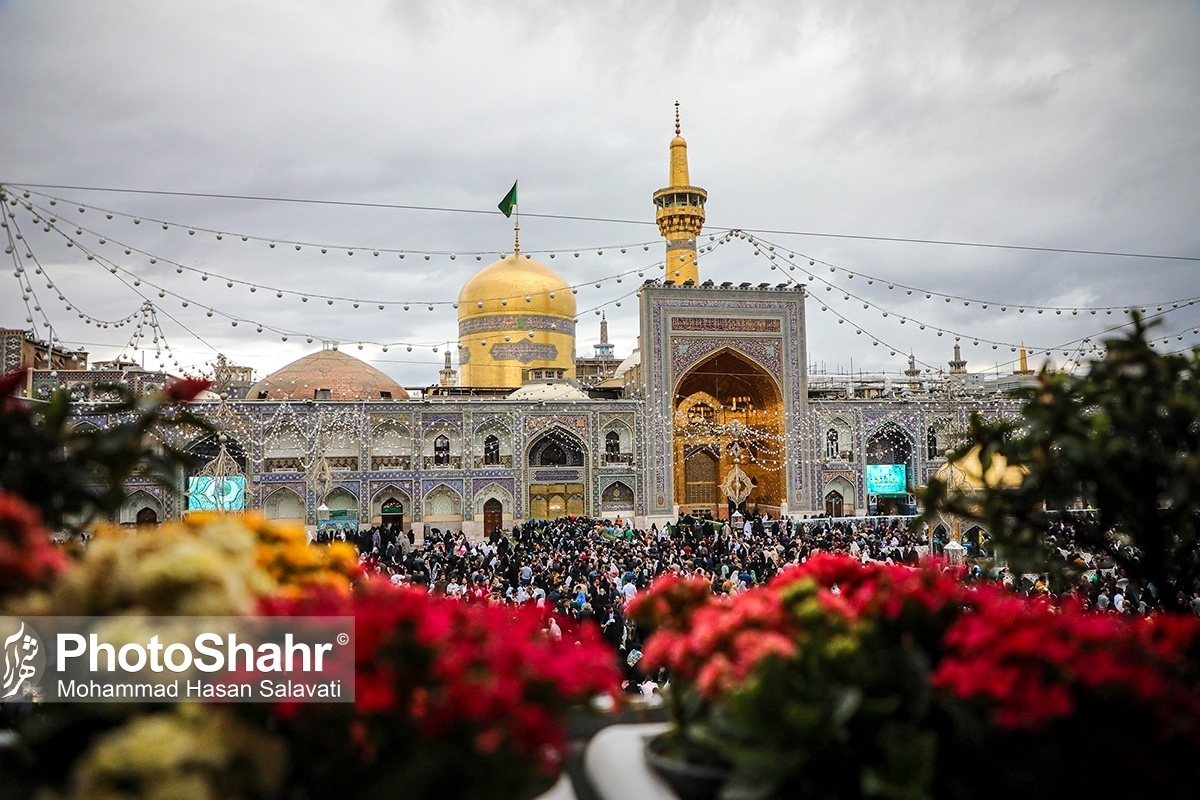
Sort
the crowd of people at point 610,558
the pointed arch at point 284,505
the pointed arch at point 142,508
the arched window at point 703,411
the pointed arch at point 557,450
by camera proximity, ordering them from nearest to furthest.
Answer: the crowd of people at point 610,558 < the pointed arch at point 142,508 < the pointed arch at point 284,505 < the pointed arch at point 557,450 < the arched window at point 703,411

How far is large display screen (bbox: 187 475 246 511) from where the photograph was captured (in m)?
23.1

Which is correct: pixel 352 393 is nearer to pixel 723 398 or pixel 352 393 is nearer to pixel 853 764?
pixel 723 398

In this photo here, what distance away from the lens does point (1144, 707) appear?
1.79 meters

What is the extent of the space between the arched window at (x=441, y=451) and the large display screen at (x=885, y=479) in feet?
49.0

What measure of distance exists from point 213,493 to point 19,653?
78.2 ft

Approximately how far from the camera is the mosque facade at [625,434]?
85.1 ft

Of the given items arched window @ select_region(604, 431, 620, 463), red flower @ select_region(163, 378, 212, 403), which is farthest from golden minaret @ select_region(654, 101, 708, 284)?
red flower @ select_region(163, 378, 212, 403)

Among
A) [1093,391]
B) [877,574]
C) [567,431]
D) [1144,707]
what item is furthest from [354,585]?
[567,431]

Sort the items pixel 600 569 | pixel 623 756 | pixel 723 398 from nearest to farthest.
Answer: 1. pixel 623 756
2. pixel 600 569
3. pixel 723 398

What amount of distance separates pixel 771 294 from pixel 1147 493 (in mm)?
27474

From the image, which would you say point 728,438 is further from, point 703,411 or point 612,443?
point 612,443

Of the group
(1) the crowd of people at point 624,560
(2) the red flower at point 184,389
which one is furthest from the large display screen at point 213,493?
(2) the red flower at point 184,389

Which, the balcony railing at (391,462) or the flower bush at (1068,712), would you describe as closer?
the flower bush at (1068,712)

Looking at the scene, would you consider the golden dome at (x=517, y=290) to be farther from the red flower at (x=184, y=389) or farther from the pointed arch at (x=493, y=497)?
the red flower at (x=184, y=389)
